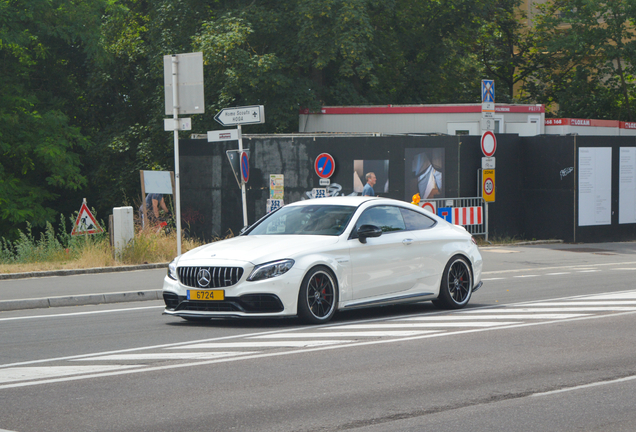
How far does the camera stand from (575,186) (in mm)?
26156

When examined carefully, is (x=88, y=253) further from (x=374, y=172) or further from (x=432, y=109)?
(x=432, y=109)

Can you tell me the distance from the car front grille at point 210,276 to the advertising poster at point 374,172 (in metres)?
15.4

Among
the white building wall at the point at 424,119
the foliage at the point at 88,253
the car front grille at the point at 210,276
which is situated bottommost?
the foliage at the point at 88,253

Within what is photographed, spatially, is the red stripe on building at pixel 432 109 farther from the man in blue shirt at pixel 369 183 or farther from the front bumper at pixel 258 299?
the front bumper at pixel 258 299

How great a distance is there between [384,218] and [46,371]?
514 centimetres

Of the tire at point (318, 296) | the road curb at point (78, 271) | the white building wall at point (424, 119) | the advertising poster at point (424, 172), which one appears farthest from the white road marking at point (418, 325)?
the white building wall at point (424, 119)

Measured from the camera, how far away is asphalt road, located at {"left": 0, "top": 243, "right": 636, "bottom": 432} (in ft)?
20.2

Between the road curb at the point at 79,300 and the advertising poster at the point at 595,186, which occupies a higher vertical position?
the advertising poster at the point at 595,186

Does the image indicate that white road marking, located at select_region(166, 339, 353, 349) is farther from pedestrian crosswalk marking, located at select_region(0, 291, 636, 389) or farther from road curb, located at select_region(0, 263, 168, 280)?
road curb, located at select_region(0, 263, 168, 280)

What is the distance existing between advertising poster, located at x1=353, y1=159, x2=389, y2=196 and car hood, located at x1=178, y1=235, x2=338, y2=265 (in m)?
14.8

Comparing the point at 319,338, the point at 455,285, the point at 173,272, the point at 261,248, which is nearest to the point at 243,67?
the point at 455,285

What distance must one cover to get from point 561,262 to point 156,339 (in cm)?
1327

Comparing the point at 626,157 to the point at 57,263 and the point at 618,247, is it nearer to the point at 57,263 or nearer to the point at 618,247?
the point at 618,247

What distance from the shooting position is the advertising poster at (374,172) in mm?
25578
